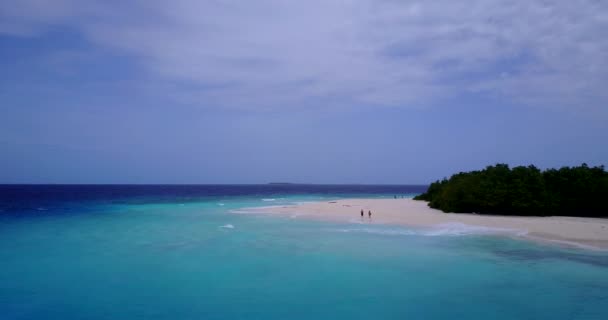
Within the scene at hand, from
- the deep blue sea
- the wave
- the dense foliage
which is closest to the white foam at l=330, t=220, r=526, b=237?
the wave

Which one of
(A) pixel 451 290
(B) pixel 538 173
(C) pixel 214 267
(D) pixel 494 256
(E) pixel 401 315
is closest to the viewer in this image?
(E) pixel 401 315

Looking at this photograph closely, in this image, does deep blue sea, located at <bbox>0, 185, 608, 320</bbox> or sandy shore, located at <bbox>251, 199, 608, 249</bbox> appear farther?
sandy shore, located at <bbox>251, 199, 608, 249</bbox>

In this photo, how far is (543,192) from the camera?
4028 cm

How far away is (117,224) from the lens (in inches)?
1554

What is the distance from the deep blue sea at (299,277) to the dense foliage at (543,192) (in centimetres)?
1346

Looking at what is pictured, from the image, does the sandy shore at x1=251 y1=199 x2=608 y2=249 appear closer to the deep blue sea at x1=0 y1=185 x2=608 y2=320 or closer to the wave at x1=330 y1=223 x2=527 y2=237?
the wave at x1=330 y1=223 x2=527 y2=237

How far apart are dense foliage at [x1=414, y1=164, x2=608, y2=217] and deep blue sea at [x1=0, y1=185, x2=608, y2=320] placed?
1346cm

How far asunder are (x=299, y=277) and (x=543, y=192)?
31.5 m

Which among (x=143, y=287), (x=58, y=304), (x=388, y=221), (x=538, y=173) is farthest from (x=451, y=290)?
(x=538, y=173)

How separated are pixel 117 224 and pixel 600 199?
Result: 4472 cm

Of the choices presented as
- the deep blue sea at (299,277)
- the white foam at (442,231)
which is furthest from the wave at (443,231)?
the deep blue sea at (299,277)

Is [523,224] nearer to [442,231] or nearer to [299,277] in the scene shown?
[442,231]

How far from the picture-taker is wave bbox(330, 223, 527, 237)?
30.8m

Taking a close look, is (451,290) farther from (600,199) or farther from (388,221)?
(600,199)
